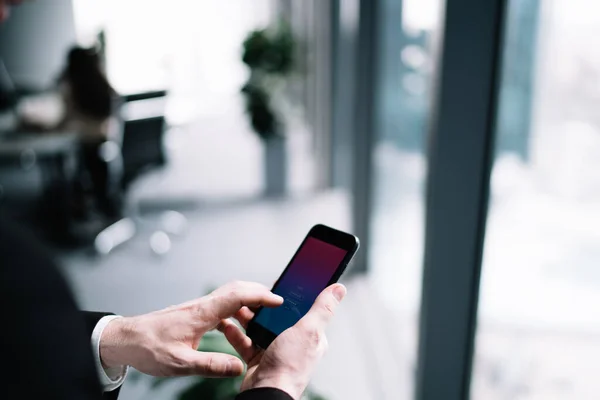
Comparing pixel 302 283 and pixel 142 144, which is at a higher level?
pixel 302 283

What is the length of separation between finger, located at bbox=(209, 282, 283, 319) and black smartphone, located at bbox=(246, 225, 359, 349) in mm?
43

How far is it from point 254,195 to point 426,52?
251 centimetres

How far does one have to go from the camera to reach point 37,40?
5.61 meters

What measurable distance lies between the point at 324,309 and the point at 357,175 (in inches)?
82.4

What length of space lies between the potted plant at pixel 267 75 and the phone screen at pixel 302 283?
2.89 m

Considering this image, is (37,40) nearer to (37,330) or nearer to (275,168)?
(275,168)

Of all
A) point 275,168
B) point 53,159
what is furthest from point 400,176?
point 53,159

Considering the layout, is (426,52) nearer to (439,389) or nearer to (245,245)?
(439,389)

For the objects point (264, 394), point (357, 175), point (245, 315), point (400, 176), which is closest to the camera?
point (264, 394)

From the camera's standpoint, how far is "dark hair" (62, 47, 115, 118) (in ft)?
10.3

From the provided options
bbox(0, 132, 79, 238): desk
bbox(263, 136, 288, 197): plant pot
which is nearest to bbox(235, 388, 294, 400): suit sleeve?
bbox(0, 132, 79, 238): desk

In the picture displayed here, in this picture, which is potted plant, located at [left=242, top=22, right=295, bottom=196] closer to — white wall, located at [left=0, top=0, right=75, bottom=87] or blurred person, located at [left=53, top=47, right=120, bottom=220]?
blurred person, located at [left=53, top=47, right=120, bottom=220]

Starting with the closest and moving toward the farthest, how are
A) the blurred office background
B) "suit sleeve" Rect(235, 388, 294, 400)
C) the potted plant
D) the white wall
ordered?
"suit sleeve" Rect(235, 388, 294, 400) < the blurred office background < the potted plant < the white wall

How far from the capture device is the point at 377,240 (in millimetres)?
2852
